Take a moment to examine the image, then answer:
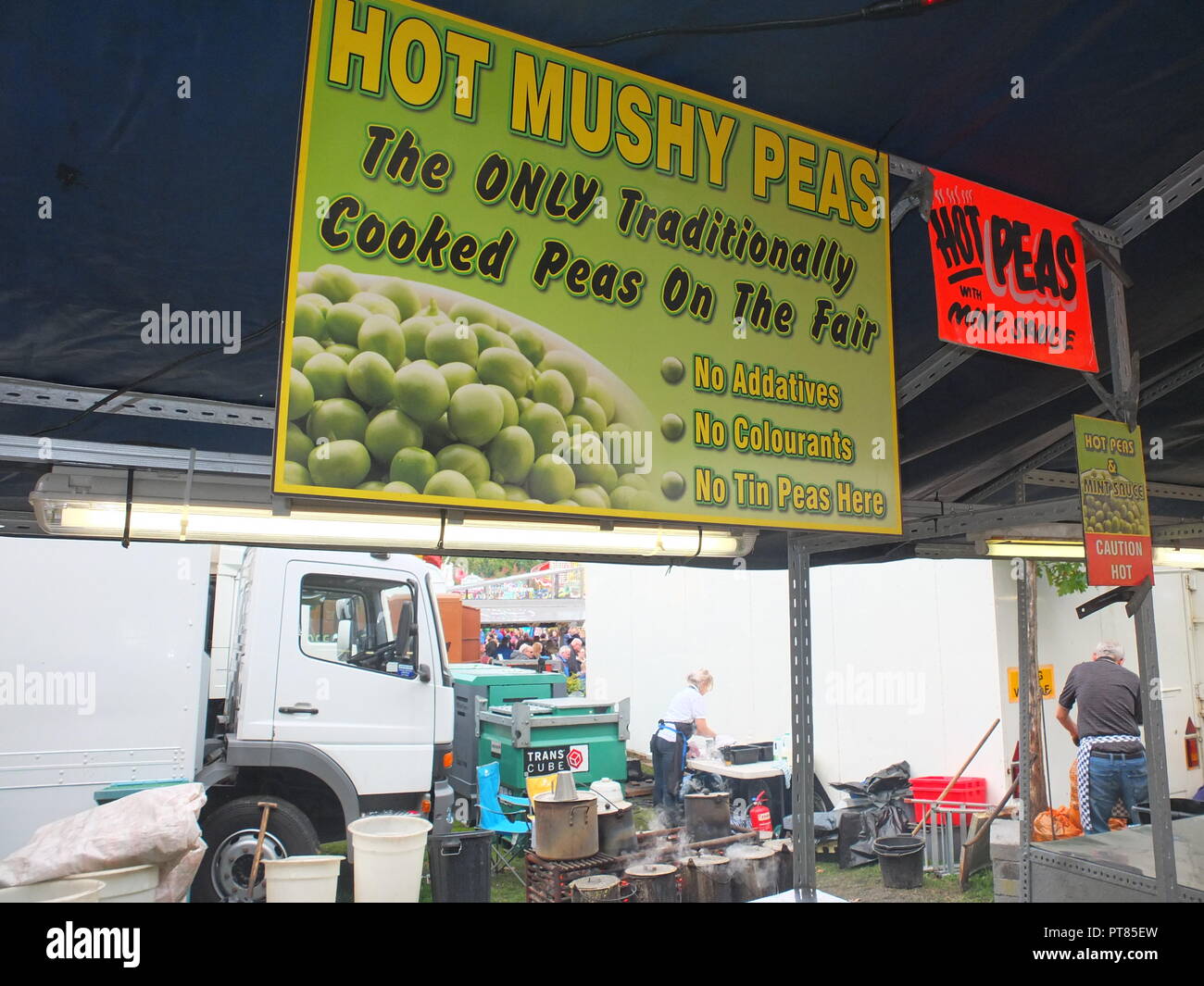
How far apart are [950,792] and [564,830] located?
4.87 m

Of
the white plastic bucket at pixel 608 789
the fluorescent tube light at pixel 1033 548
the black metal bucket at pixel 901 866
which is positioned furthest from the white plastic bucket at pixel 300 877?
the black metal bucket at pixel 901 866

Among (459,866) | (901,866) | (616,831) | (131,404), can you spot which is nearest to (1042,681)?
(901,866)

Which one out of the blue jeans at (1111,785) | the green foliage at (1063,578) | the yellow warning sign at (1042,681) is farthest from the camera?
the yellow warning sign at (1042,681)

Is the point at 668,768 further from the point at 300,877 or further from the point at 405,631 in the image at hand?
the point at 300,877

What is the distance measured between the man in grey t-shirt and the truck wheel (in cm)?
621

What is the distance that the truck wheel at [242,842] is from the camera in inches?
245

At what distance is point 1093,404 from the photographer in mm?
4332

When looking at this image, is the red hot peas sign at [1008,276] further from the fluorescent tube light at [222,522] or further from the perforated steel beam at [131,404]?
the perforated steel beam at [131,404]

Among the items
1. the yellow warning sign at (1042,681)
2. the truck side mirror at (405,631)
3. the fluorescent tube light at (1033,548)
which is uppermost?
the fluorescent tube light at (1033,548)

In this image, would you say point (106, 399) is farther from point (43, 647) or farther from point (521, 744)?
point (521, 744)

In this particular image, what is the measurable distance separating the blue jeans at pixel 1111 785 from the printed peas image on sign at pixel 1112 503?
465 cm

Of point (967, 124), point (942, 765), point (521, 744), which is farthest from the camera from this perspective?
point (942, 765)
